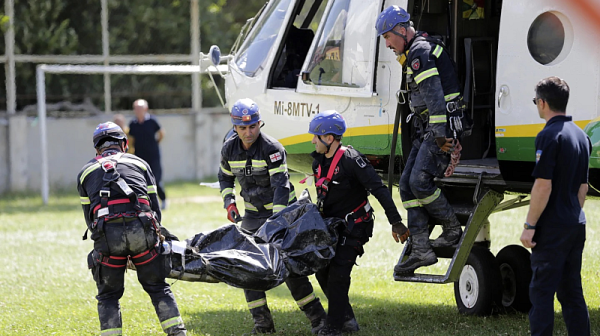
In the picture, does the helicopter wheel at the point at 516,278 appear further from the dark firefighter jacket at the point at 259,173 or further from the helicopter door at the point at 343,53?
the dark firefighter jacket at the point at 259,173

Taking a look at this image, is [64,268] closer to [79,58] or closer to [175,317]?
[175,317]

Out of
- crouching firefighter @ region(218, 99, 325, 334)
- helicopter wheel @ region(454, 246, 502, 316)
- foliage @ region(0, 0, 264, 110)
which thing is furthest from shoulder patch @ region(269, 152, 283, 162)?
foliage @ region(0, 0, 264, 110)

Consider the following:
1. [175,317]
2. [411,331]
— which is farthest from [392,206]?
[175,317]

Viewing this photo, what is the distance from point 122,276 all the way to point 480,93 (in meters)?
3.54

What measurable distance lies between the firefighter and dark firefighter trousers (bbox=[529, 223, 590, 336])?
1.30 m

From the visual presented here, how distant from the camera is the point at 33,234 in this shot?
13.0 metres

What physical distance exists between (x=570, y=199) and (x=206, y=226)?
30.5 feet

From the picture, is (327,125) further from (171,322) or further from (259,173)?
(171,322)

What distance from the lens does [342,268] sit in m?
6.33

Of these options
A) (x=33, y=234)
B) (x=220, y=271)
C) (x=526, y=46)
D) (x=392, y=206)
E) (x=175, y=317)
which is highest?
(x=526, y=46)

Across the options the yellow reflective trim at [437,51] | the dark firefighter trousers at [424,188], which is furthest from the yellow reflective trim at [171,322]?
the yellow reflective trim at [437,51]

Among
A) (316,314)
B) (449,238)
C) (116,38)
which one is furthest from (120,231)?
(116,38)

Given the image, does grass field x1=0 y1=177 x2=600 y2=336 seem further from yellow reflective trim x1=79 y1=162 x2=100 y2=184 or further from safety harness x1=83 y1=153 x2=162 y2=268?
yellow reflective trim x1=79 y1=162 x2=100 y2=184

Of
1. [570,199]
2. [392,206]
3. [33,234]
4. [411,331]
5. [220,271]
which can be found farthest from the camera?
[33,234]
